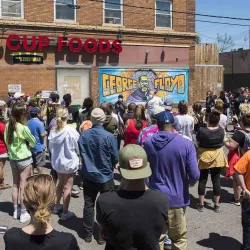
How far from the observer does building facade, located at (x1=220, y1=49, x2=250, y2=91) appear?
3614 centimetres

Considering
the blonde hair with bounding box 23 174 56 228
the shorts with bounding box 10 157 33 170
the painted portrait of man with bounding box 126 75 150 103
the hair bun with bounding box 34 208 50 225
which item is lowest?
the shorts with bounding box 10 157 33 170

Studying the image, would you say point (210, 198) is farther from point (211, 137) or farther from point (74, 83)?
point (74, 83)

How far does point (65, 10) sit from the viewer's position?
18188 mm

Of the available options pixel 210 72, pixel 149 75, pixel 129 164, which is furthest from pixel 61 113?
pixel 210 72

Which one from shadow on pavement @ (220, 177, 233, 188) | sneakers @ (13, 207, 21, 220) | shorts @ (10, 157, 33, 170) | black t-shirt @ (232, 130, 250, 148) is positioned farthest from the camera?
shadow on pavement @ (220, 177, 233, 188)

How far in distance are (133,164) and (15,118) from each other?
338 cm

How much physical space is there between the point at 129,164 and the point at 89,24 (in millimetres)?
16854

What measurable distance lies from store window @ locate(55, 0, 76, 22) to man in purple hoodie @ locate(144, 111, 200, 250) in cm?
1530

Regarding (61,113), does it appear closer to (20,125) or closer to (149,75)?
(20,125)

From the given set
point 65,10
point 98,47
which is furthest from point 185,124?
point 65,10

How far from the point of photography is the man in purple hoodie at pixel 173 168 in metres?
3.99

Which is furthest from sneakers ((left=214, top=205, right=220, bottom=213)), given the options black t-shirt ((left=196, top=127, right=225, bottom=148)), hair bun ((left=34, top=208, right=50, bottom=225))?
hair bun ((left=34, top=208, right=50, bottom=225))

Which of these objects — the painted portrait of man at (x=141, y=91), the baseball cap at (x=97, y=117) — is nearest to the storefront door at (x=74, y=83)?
the painted portrait of man at (x=141, y=91)

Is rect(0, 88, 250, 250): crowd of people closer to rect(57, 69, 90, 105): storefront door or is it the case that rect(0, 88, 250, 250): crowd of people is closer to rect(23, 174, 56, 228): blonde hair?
rect(23, 174, 56, 228): blonde hair
